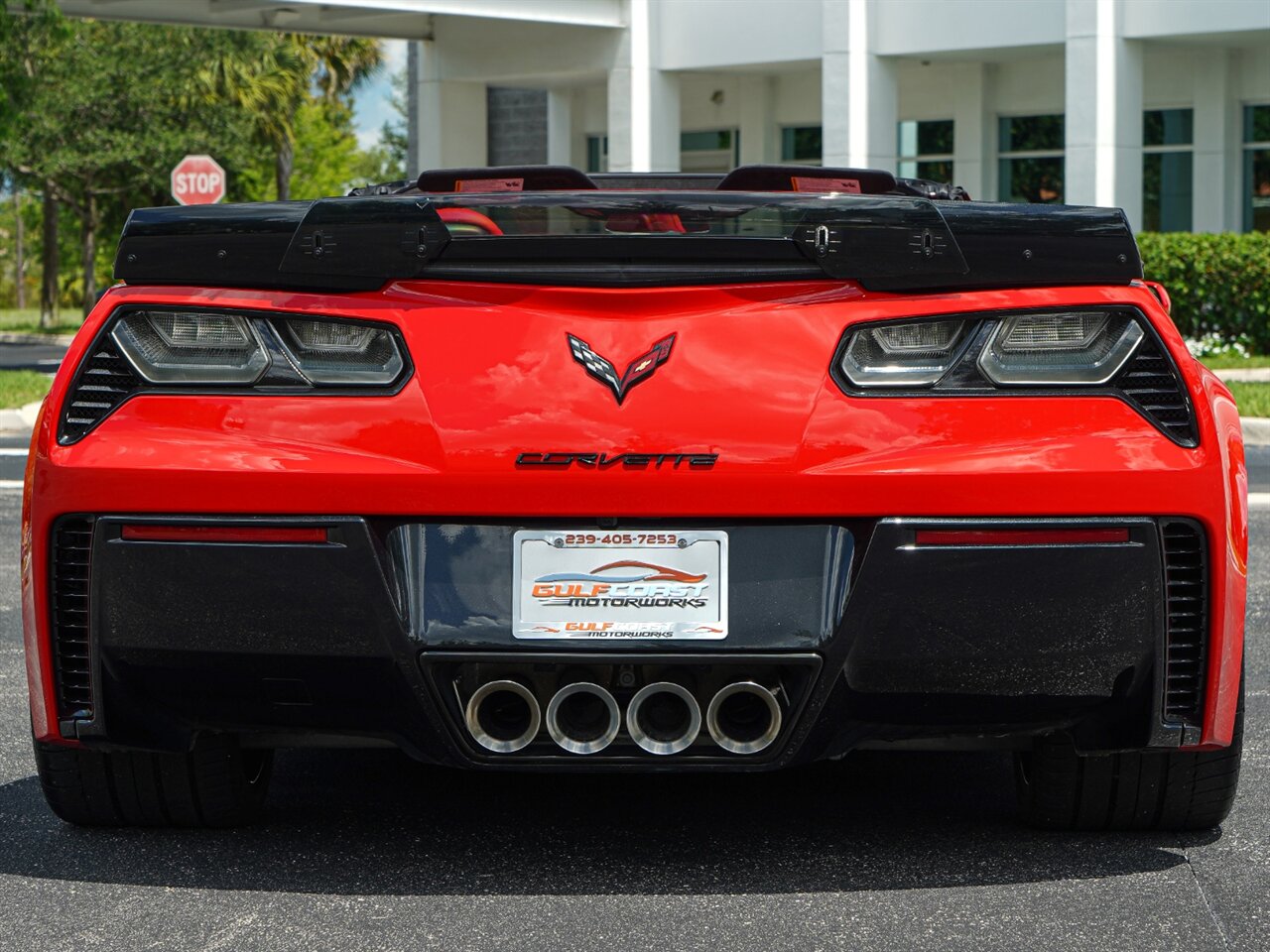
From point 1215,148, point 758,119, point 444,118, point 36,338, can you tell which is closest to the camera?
point 1215,148

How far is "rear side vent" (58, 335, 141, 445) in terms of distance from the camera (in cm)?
348

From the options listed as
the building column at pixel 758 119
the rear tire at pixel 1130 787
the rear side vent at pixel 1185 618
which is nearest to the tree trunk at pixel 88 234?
the building column at pixel 758 119

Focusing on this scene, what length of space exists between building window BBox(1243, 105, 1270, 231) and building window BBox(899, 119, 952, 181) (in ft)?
14.0

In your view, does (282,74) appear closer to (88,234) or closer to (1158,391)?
(88,234)

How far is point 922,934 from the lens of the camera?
327 centimetres

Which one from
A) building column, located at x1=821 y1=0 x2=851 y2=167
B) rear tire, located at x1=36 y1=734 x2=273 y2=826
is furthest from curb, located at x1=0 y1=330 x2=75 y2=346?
rear tire, located at x1=36 y1=734 x2=273 y2=826

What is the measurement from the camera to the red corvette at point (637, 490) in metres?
3.30

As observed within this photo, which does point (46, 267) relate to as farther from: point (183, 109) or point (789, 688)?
point (789, 688)

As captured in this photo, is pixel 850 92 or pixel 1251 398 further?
pixel 850 92

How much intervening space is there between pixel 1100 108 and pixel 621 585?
2020 cm

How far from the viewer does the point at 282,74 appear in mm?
48844

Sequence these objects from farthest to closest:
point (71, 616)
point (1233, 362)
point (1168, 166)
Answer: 1. point (1168, 166)
2. point (1233, 362)
3. point (71, 616)

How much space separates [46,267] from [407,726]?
47639 mm

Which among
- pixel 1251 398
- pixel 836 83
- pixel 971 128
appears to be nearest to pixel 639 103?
pixel 836 83
